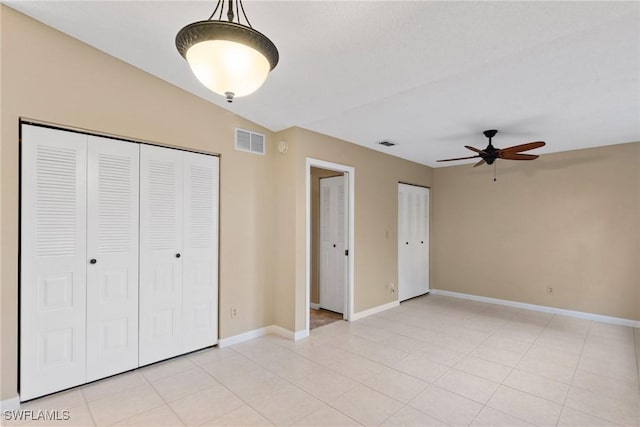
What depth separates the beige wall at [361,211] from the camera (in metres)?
3.84

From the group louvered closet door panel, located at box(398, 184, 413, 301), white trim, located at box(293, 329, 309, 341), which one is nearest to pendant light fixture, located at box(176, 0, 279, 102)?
white trim, located at box(293, 329, 309, 341)

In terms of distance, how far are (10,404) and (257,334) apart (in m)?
2.15

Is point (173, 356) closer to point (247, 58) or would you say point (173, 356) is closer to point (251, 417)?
point (251, 417)

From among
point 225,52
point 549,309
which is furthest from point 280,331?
point 549,309

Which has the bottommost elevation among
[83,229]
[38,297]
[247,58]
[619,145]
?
[38,297]

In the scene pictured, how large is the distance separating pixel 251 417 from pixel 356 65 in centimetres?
276

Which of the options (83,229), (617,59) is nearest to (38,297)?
(83,229)

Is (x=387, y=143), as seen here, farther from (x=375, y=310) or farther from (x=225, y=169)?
(x=375, y=310)

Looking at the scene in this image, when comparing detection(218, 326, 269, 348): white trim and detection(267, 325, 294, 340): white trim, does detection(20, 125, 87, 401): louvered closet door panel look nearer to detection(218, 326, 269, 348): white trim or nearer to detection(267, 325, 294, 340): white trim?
detection(218, 326, 269, 348): white trim

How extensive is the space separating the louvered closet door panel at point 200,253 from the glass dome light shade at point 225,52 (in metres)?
2.12

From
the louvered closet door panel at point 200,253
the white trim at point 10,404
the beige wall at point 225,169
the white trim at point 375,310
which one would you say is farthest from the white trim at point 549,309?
the white trim at point 10,404

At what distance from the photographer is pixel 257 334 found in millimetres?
3867

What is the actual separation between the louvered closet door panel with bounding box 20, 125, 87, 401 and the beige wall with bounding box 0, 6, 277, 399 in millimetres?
73

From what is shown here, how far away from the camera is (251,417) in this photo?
2.29 meters
